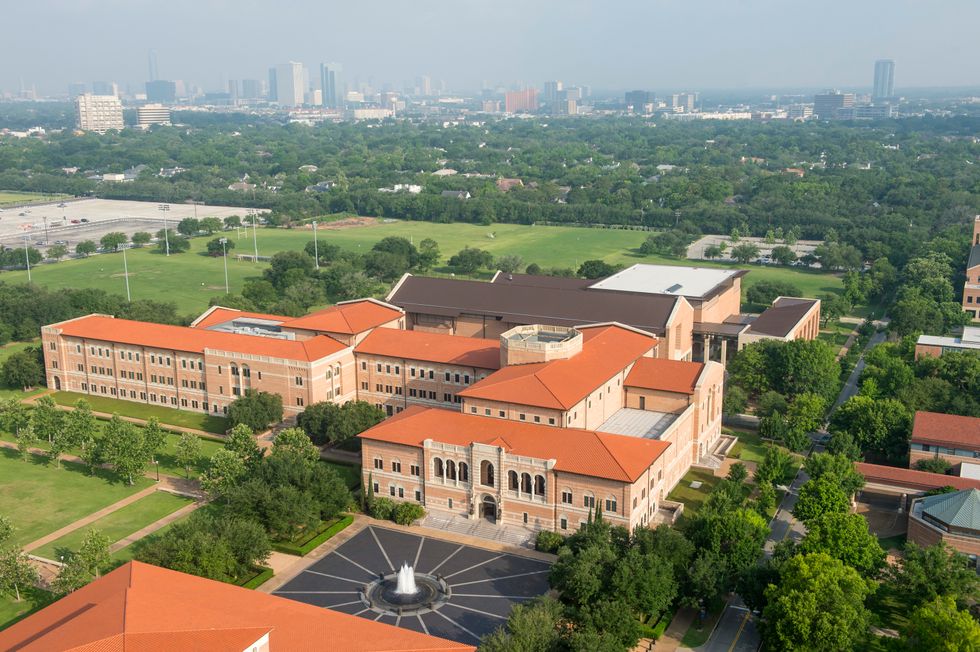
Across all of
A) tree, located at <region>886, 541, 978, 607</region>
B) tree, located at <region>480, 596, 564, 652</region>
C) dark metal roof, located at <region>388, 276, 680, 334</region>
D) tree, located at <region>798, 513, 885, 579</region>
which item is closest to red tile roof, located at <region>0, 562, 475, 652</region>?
tree, located at <region>480, 596, 564, 652</region>

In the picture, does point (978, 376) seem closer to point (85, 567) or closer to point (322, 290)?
point (85, 567)

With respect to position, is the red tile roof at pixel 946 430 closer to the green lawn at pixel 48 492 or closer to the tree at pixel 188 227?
the green lawn at pixel 48 492

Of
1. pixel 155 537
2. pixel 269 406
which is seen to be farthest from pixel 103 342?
pixel 155 537

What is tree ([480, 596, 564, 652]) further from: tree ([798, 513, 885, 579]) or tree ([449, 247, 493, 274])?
tree ([449, 247, 493, 274])

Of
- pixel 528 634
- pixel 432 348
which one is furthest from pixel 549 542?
pixel 432 348

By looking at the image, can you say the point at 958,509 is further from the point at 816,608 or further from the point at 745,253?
the point at 745,253
